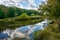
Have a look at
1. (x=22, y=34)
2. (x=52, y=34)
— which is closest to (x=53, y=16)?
(x=52, y=34)

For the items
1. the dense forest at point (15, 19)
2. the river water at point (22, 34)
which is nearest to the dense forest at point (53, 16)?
the river water at point (22, 34)

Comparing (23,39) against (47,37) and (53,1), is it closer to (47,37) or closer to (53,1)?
(47,37)

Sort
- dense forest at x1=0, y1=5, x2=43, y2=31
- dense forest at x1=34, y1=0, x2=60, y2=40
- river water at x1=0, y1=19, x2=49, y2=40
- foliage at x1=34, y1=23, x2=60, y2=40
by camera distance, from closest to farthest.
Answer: dense forest at x1=34, y1=0, x2=60, y2=40
foliage at x1=34, y1=23, x2=60, y2=40
river water at x1=0, y1=19, x2=49, y2=40
dense forest at x1=0, y1=5, x2=43, y2=31

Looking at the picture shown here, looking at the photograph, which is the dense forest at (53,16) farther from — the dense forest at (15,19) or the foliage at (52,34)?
the dense forest at (15,19)

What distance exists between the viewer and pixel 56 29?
6000mm

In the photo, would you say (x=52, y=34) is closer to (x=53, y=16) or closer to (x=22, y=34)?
(x=53, y=16)

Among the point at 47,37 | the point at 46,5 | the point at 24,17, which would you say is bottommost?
the point at 24,17

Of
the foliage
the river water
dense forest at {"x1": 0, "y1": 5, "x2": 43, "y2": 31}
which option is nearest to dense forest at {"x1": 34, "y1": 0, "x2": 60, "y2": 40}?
the foliage

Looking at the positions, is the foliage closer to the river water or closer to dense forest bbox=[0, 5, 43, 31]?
the river water

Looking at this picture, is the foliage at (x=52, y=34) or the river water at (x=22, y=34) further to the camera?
the river water at (x=22, y=34)

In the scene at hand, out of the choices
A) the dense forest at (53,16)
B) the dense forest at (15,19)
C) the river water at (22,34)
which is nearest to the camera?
the dense forest at (53,16)

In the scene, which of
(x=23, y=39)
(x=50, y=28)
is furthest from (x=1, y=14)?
(x=50, y=28)

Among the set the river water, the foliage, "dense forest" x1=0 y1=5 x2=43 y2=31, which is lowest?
"dense forest" x1=0 y1=5 x2=43 y2=31

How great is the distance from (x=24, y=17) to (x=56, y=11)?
13.6 metres
